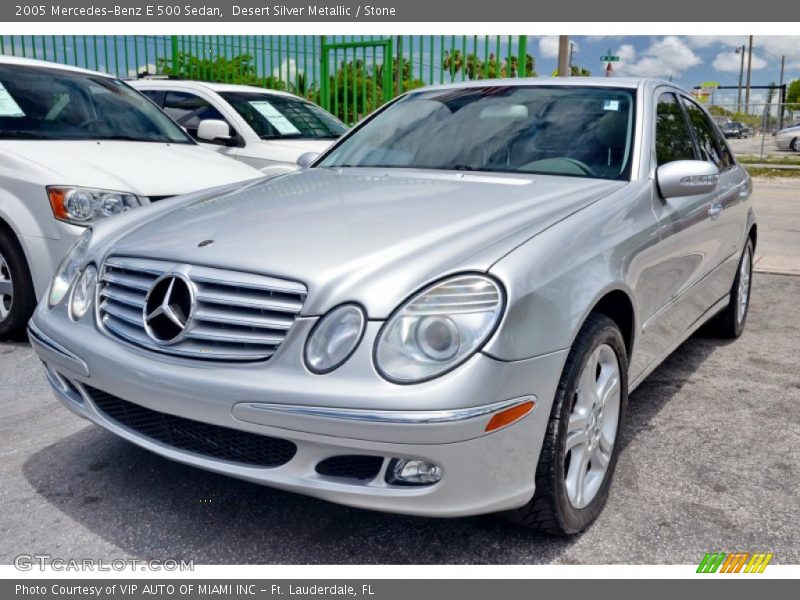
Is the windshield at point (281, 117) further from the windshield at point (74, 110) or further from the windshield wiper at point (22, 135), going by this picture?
the windshield wiper at point (22, 135)

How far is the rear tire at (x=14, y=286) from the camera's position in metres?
4.65

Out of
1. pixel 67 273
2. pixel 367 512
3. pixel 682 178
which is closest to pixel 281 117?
pixel 67 273

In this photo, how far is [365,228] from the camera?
2.64m

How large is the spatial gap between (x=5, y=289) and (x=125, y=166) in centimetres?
97

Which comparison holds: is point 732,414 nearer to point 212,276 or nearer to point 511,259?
point 511,259

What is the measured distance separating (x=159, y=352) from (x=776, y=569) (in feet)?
6.39

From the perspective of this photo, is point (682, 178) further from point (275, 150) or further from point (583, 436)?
point (275, 150)

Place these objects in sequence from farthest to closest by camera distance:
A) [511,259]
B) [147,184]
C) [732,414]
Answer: [147,184], [732,414], [511,259]

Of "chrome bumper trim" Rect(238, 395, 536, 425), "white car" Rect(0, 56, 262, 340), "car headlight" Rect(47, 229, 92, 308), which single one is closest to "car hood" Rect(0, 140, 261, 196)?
"white car" Rect(0, 56, 262, 340)

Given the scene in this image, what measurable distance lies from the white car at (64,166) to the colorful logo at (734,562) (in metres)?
3.45

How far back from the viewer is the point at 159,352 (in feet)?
8.10

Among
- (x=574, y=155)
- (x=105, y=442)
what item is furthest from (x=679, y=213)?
(x=105, y=442)

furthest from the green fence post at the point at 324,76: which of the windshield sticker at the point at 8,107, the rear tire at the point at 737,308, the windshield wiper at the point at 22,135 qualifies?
the rear tire at the point at 737,308

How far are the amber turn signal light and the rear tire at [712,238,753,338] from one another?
309cm
